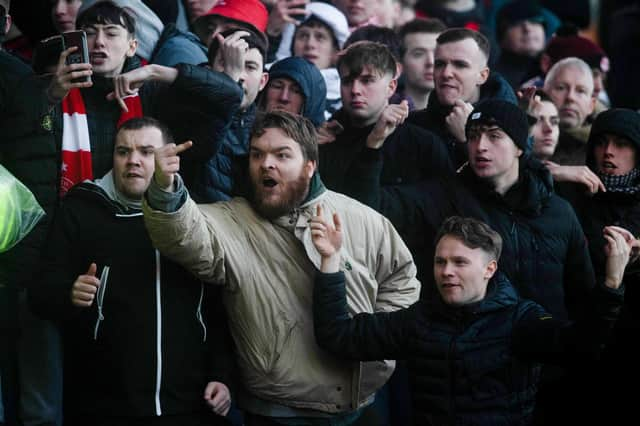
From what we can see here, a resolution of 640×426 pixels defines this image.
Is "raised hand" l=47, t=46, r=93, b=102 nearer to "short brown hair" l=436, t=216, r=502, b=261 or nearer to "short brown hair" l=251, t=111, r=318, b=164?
"short brown hair" l=251, t=111, r=318, b=164

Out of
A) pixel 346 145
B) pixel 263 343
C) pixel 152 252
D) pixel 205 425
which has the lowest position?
pixel 205 425

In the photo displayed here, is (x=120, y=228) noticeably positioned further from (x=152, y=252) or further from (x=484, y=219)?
(x=484, y=219)

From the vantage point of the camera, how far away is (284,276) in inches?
245

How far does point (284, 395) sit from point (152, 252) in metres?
0.90

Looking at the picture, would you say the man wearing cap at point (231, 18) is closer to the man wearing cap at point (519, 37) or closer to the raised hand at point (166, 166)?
the raised hand at point (166, 166)

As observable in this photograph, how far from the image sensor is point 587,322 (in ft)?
19.0

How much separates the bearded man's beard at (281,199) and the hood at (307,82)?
133 centimetres

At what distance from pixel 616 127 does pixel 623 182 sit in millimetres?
321

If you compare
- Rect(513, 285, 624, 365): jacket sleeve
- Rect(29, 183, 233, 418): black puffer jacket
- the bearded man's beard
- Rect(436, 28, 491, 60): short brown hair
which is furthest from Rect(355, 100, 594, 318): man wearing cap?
Rect(29, 183, 233, 418): black puffer jacket

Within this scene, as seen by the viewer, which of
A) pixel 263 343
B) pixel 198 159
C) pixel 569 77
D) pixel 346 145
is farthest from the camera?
pixel 569 77

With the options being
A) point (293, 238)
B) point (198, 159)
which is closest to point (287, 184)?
point (293, 238)

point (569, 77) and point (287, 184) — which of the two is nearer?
point (287, 184)

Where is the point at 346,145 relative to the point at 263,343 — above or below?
above

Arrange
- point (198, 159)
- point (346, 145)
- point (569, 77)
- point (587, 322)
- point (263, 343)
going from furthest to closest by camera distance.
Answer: point (569, 77) → point (346, 145) → point (198, 159) → point (263, 343) → point (587, 322)
